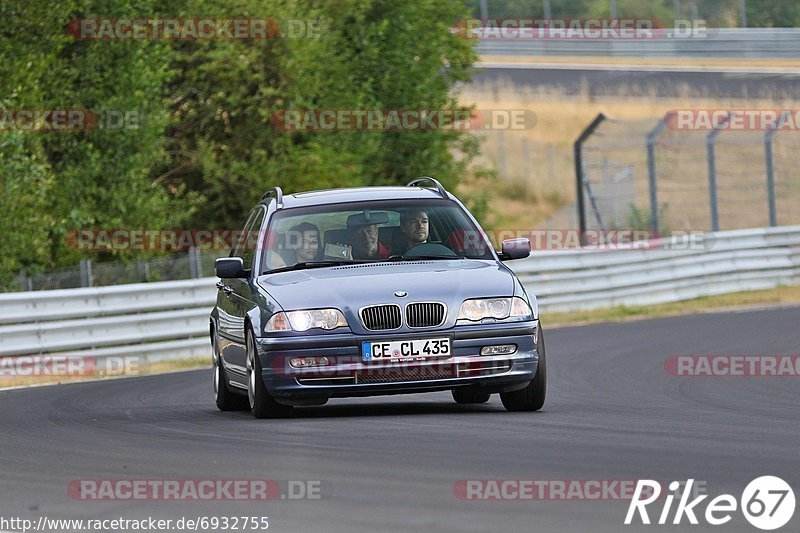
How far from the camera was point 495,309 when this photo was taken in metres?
10.3

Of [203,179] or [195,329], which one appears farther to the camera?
[203,179]

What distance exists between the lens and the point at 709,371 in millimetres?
14312

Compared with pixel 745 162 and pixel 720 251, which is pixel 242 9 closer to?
pixel 720 251

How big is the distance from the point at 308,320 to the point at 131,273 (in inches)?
494

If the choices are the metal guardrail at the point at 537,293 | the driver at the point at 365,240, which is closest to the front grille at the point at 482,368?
the driver at the point at 365,240

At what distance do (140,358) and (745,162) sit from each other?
3154 cm

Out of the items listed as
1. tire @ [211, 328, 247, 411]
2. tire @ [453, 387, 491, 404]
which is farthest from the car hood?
tire @ [211, 328, 247, 411]

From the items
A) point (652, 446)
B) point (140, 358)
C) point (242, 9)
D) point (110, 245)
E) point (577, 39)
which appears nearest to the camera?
point (652, 446)

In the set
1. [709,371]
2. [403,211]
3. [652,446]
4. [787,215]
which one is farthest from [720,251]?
[652,446]

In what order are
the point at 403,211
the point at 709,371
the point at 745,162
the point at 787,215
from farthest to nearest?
1. the point at 745,162
2. the point at 787,215
3. the point at 709,371
4. the point at 403,211

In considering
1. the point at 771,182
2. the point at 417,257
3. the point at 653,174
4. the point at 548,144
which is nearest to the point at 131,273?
the point at 653,174

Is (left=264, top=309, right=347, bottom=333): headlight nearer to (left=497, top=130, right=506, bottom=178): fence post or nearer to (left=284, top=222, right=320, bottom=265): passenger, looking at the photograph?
(left=284, top=222, right=320, bottom=265): passenger

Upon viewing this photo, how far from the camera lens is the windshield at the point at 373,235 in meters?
11.1

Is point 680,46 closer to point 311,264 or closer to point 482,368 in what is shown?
point 311,264
